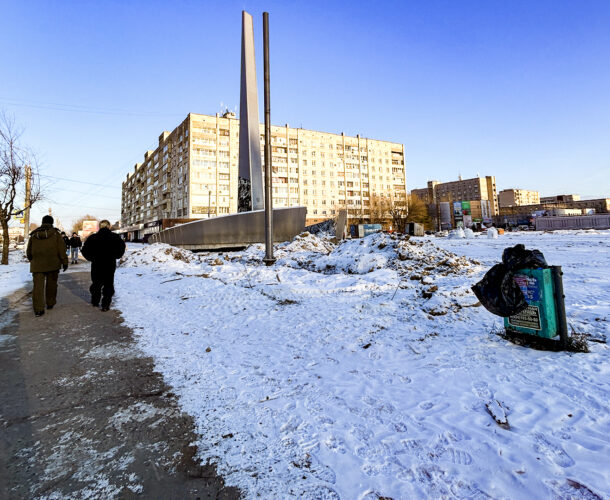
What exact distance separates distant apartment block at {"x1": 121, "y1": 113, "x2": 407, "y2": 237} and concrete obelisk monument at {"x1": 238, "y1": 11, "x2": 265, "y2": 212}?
3452 centimetres

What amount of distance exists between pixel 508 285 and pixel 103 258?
6.63 metres

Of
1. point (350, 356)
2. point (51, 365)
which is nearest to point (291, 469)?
point (350, 356)

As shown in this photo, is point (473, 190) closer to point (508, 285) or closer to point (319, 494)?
point (508, 285)

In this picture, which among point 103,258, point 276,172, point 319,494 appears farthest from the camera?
point 276,172

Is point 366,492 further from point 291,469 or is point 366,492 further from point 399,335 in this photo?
point 399,335

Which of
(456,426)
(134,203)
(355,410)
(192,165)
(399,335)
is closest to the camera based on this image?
(456,426)

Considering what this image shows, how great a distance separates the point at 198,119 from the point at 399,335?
66.0 m

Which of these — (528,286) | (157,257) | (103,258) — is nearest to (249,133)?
(157,257)

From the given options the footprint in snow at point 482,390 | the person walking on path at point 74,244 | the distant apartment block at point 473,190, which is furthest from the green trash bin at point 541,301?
the distant apartment block at point 473,190

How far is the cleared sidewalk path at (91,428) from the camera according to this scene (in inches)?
63.2

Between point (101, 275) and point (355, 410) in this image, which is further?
point (101, 275)

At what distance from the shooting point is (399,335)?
4004 mm

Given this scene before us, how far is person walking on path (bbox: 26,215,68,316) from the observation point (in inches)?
216

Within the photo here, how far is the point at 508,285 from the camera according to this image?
10.8 feet
